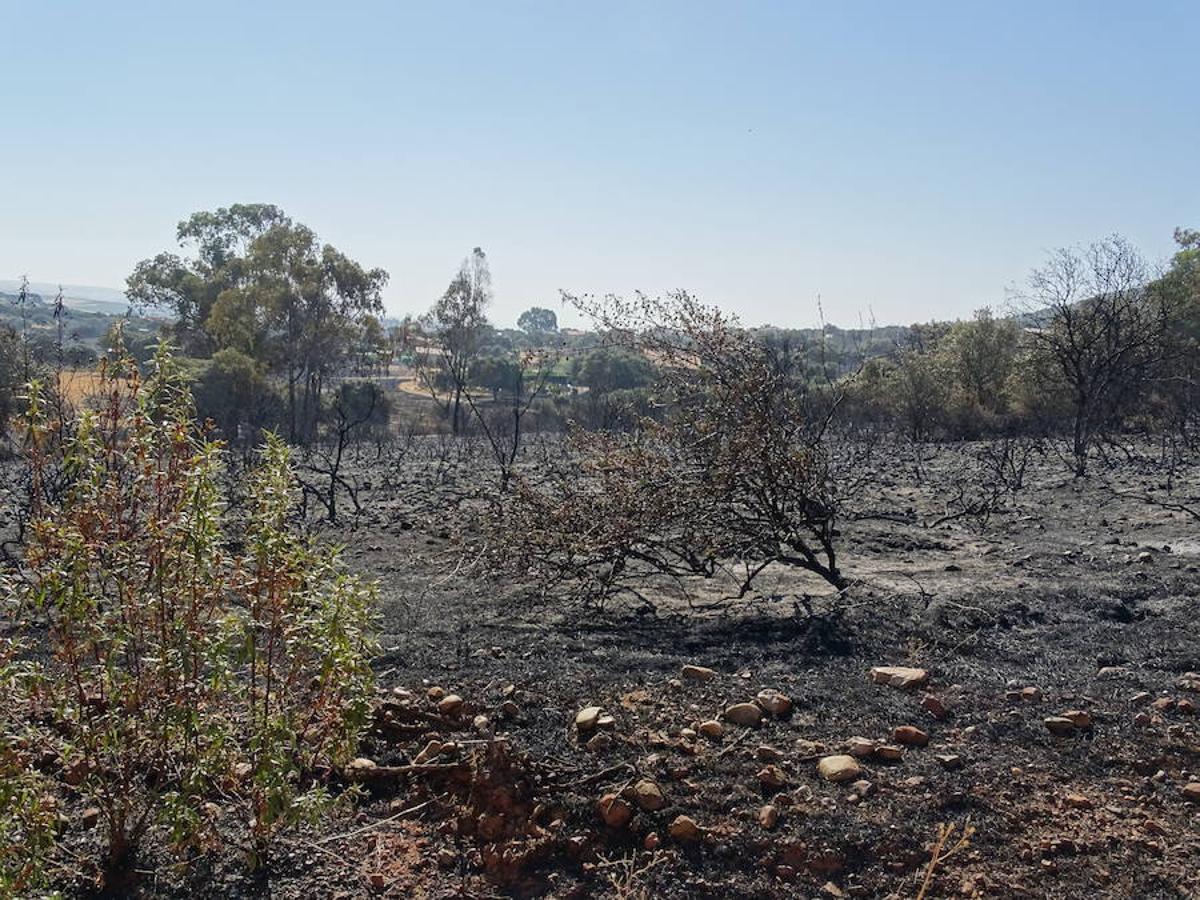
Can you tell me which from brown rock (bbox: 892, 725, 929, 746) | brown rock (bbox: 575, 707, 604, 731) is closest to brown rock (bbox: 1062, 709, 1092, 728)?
brown rock (bbox: 892, 725, 929, 746)

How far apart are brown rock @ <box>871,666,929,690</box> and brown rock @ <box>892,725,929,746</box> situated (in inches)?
21.8

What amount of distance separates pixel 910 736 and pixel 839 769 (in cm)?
45

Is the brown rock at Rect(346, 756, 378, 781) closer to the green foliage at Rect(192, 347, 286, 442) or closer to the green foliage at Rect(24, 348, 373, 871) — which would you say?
the green foliage at Rect(24, 348, 373, 871)

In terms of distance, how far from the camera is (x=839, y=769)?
134 inches

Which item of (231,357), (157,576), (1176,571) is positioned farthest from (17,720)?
(231,357)

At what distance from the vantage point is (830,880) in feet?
9.45

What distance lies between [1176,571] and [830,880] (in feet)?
15.6

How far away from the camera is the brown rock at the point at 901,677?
14.0ft

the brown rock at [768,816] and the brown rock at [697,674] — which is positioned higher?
the brown rock at [697,674]

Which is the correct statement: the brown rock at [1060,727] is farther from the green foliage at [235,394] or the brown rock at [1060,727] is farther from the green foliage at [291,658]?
the green foliage at [235,394]

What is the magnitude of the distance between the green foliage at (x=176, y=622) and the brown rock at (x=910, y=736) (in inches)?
79.5

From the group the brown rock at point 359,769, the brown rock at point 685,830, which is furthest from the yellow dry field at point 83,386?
the brown rock at point 685,830

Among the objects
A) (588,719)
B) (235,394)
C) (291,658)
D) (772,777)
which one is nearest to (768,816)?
(772,777)

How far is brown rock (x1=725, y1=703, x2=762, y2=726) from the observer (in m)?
3.91
